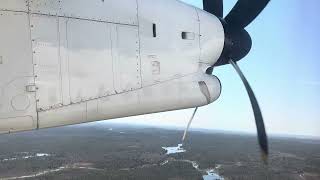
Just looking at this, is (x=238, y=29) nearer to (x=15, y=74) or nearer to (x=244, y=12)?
(x=244, y=12)

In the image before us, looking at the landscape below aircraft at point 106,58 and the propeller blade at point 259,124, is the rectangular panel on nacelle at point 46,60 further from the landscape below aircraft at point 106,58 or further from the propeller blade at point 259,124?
the propeller blade at point 259,124

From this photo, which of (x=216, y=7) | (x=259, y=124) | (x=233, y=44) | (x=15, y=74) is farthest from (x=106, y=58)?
(x=216, y=7)

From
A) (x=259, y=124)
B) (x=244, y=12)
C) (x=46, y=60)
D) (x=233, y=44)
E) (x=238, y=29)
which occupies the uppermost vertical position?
(x=244, y=12)

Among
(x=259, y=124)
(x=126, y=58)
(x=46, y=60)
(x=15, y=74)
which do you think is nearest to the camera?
(x=15, y=74)

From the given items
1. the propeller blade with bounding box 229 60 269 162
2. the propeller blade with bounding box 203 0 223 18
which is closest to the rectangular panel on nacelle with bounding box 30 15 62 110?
the propeller blade with bounding box 229 60 269 162

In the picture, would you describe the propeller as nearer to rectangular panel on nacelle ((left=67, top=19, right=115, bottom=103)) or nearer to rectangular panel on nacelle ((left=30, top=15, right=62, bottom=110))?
rectangular panel on nacelle ((left=67, top=19, right=115, bottom=103))

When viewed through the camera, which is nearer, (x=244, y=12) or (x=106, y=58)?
(x=106, y=58)

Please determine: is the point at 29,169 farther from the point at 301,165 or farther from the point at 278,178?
the point at 301,165
